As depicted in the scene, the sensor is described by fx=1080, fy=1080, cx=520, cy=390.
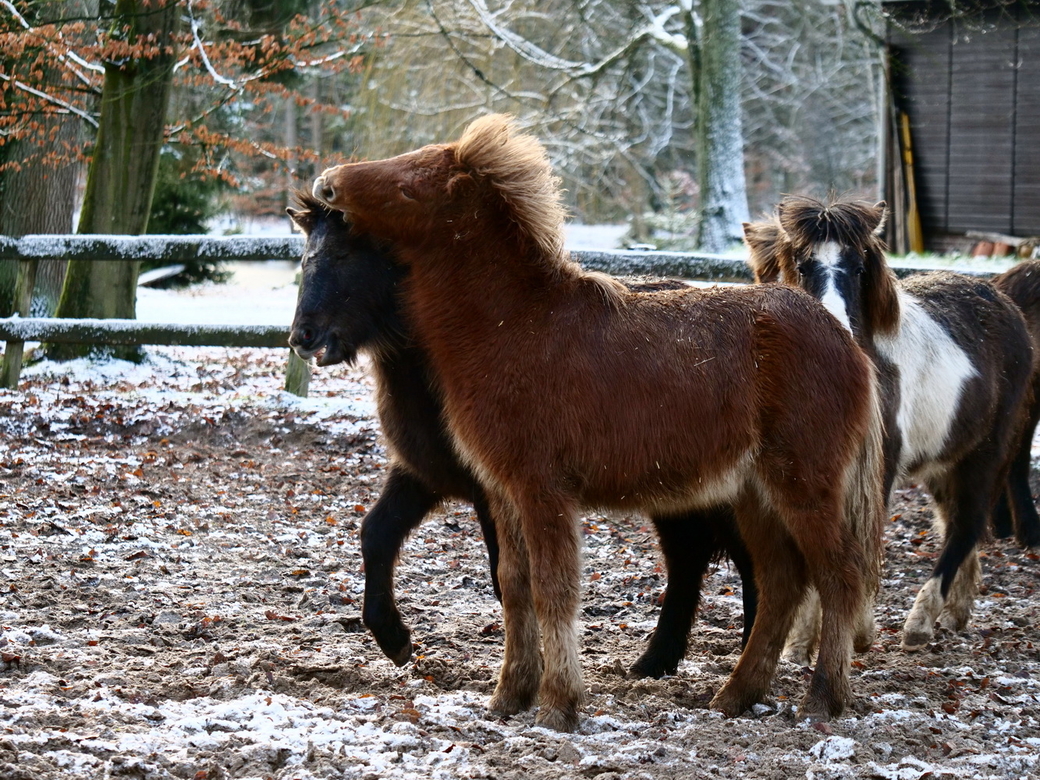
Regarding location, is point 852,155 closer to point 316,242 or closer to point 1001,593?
point 1001,593

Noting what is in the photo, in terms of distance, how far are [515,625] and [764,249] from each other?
2.53 metres

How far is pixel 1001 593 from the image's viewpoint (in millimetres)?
5910

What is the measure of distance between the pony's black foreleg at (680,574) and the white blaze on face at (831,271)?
1093 mm

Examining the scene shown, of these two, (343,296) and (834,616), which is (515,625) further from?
(343,296)

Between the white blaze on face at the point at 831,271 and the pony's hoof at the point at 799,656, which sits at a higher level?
the white blaze on face at the point at 831,271

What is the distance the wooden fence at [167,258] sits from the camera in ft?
28.8

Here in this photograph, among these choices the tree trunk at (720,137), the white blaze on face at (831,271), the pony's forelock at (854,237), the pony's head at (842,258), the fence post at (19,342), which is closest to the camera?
the white blaze on face at (831,271)

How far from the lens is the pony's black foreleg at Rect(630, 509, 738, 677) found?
4523 mm

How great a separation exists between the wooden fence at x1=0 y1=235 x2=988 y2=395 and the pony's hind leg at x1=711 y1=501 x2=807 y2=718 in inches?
187

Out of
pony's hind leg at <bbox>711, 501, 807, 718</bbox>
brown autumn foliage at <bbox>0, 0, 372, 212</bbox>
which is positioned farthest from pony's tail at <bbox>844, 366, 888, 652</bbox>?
brown autumn foliage at <bbox>0, 0, 372, 212</bbox>

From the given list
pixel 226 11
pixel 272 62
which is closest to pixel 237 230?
→ pixel 226 11

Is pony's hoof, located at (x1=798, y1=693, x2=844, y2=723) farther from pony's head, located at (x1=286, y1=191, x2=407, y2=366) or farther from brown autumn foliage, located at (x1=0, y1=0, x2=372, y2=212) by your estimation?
brown autumn foliage, located at (x1=0, y1=0, x2=372, y2=212)

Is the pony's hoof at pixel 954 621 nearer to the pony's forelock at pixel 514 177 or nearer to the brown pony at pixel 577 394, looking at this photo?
the brown pony at pixel 577 394

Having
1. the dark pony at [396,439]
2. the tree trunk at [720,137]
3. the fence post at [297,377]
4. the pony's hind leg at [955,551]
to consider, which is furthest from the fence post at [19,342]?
the tree trunk at [720,137]
